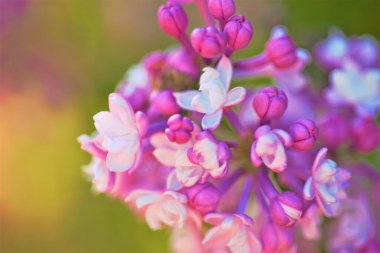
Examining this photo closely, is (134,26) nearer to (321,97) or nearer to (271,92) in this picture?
(321,97)

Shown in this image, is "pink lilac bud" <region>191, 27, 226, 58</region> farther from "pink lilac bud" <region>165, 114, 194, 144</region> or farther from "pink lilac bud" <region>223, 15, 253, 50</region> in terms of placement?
"pink lilac bud" <region>165, 114, 194, 144</region>

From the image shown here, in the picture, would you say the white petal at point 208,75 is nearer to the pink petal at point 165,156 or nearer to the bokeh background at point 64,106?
the pink petal at point 165,156

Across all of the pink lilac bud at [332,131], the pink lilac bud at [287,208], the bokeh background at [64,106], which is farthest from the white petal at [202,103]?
the bokeh background at [64,106]

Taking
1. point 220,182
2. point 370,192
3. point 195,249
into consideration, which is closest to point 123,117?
point 220,182

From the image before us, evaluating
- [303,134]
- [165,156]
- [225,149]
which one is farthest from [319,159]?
[165,156]

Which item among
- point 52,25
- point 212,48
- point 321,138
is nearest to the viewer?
point 212,48

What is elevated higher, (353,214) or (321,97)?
(321,97)

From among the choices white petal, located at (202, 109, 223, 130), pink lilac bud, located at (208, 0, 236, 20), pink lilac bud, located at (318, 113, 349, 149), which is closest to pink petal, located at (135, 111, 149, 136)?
white petal, located at (202, 109, 223, 130)
